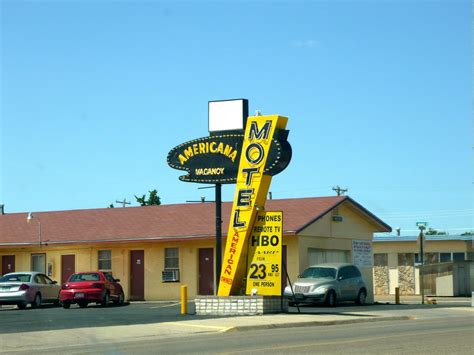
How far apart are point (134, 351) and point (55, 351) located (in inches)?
63.4

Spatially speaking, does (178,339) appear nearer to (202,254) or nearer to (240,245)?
(240,245)

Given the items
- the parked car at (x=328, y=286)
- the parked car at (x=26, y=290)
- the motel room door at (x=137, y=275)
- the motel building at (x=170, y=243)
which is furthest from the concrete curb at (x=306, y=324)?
the motel room door at (x=137, y=275)

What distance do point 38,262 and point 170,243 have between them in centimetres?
760

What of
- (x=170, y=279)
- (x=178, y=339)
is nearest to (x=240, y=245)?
(x=178, y=339)

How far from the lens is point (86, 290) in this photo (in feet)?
104

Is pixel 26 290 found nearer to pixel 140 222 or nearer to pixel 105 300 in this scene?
pixel 105 300

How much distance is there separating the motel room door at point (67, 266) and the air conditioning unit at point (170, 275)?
5.08 metres

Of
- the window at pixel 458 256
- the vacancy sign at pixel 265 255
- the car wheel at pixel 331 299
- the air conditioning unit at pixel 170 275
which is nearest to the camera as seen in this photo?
the vacancy sign at pixel 265 255

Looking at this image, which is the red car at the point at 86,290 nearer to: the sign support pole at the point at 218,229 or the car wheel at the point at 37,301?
the car wheel at the point at 37,301

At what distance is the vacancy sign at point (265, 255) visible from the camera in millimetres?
25875

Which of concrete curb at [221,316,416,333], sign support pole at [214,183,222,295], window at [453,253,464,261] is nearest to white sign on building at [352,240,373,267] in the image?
window at [453,253,464,261]

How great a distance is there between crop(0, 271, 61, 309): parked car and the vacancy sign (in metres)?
10.5

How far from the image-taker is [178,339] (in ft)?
60.9

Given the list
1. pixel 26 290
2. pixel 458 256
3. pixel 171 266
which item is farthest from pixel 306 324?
pixel 458 256
